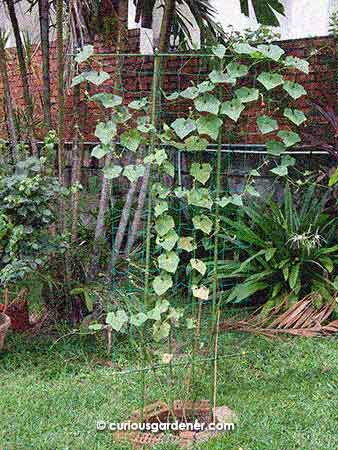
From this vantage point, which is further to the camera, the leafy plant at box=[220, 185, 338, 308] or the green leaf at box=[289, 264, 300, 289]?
the leafy plant at box=[220, 185, 338, 308]

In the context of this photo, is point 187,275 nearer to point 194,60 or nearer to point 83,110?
point 83,110

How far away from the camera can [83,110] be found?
491 cm

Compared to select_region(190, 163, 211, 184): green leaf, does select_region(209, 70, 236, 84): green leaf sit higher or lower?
higher

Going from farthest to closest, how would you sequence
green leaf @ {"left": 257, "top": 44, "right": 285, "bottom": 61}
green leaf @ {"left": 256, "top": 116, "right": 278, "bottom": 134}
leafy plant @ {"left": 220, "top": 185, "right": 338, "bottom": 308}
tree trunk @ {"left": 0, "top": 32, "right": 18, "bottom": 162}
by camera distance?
leafy plant @ {"left": 220, "top": 185, "right": 338, "bottom": 308} < tree trunk @ {"left": 0, "top": 32, "right": 18, "bottom": 162} < green leaf @ {"left": 256, "top": 116, "right": 278, "bottom": 134} < green leaf @ {"left": 257, "top": 44, "right": 285, "bottom": 61}

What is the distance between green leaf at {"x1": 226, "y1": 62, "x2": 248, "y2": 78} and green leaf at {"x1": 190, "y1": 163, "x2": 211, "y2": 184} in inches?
15.4

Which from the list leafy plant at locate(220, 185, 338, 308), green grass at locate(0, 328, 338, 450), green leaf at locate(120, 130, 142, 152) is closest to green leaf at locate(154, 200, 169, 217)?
green leaf at locate(120, 130, 142, 152)

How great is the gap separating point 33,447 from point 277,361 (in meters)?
1.60

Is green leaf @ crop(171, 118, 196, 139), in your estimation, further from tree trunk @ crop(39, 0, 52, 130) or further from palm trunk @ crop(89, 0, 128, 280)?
tree trunk @ crop(39, 0, 52, 130)

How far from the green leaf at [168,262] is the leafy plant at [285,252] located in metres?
1.86

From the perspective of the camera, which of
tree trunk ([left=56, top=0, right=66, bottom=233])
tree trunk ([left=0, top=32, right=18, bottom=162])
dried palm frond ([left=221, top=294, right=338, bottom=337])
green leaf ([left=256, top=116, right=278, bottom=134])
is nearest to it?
green leaf ([left=256, top=116, right=278, bottom=134])

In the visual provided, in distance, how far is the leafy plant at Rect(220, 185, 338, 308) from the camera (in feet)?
15.0

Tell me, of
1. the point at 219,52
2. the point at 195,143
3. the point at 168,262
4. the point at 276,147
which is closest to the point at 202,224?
the point at 168,262

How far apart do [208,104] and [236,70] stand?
→ 19 cm

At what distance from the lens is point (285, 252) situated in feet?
15.4
